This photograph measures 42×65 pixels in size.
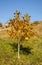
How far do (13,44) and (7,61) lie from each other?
1254 cm

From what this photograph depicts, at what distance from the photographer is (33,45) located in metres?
59.8

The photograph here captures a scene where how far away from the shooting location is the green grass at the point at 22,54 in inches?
1770

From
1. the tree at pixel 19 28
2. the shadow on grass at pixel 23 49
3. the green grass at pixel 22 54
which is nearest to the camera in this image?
the green grass at pixel 22 54

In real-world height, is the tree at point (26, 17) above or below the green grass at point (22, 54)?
above

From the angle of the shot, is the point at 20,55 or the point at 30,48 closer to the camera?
the point at 20,55

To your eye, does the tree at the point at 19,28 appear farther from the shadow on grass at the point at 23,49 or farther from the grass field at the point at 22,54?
the shadow on grass at the point at 23,49

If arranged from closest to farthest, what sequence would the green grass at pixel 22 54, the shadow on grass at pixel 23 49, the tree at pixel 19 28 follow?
the green grass at pixel 22 54 < the tree at pixel 19 28 < the shadow on grass at pixel 23 49

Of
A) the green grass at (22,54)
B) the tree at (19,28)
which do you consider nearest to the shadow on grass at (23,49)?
the green grass at (22,54)

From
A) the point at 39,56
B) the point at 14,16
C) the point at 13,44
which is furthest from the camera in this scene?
the point at 13,44

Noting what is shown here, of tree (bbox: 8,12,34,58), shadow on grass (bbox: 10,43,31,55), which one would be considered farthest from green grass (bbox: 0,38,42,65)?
tree (bbox: 8,12,34,58)

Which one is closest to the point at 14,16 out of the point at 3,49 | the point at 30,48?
the point at 3,49

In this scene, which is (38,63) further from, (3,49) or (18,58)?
(3,49)

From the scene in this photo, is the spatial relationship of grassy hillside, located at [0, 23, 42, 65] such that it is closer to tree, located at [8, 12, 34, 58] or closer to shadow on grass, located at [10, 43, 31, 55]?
shadow on grass, located at [10, 43, 31, 55]

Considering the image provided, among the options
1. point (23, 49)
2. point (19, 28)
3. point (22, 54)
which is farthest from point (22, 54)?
point (19, 28)
